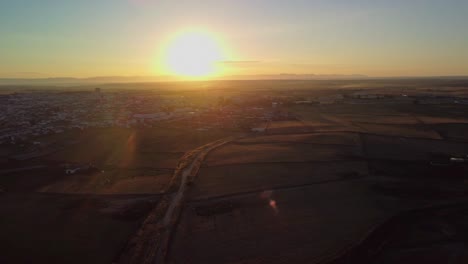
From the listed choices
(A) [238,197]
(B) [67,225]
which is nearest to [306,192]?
(A) [238,197]

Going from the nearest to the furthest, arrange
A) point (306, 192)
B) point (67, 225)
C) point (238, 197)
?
point (67, 225) → point (238, 197) → point (306, 192)

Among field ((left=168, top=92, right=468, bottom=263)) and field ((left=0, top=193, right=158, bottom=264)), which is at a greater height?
field ((left=168, top=92, right=468, bottom=263))

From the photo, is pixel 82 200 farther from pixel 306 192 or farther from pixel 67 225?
pixel 306 192

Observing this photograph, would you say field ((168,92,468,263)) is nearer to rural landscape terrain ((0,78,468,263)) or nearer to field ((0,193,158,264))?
rural landscape terrain ((0,78,468,263))

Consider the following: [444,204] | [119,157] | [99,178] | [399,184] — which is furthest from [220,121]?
[444,204]

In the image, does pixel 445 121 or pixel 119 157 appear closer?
pixel 119 157

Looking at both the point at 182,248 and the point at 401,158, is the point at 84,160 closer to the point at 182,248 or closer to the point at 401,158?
the point at 182,248

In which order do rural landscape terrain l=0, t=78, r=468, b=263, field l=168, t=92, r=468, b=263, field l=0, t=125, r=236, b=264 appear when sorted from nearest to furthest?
rural landscape terrain l=0, t=78, r=468, b=263
field l=168, t=92, r=468, b=263
field l=0, t=125, r=236, b=264

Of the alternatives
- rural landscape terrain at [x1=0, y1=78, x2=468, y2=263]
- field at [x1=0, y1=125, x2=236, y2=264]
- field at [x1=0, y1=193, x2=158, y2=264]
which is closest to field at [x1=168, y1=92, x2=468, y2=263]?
rural landscape terrain at [x1=0, y1=78, x2=468, y2=263]

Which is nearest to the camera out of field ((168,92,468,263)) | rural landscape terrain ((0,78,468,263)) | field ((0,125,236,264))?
rural landscape terrain ((0,78,468,263))
